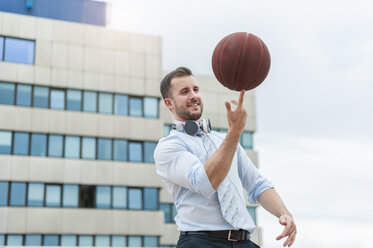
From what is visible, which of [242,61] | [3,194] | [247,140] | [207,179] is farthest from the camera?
[247,140]

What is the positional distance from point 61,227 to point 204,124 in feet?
104

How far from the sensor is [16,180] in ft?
112

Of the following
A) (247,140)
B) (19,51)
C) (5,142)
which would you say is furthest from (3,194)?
(247,140)

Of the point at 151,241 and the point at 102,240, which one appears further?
the point at 151,241

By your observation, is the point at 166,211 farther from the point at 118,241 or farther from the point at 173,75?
the point at 173,75

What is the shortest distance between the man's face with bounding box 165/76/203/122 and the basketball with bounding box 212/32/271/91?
0.86 feet

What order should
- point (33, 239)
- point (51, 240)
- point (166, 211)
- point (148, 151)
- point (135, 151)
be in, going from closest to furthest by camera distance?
point (33, 239) → point (51, 240) → point (135, 151) → point (148, 151) → point (166, 211)

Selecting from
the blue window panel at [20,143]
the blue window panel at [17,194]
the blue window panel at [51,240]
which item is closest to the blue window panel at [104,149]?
the blue window panel at [20,143]

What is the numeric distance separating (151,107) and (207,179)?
1392 inches

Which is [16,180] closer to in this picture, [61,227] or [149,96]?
[61,227]

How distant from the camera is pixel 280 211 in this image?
4.09 metres

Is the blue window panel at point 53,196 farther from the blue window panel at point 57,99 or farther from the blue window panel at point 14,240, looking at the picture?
the blue window panel at point 57,99

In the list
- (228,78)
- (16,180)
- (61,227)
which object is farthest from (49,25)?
(228,78)

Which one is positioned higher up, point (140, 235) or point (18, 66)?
point (18, 66)
